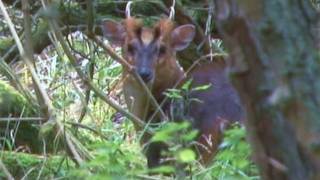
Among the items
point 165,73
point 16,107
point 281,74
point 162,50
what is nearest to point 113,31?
point 162,50

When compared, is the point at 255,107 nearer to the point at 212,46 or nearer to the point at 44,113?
the point at 44,113

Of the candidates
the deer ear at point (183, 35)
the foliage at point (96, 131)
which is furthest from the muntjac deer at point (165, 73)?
the foliage at point (96, 131)

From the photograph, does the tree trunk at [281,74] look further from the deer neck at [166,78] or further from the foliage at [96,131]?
the deer neck at [166,78]

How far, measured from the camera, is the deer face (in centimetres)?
645

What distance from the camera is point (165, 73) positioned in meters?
A: 6.74

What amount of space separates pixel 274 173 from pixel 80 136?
12.7 feet

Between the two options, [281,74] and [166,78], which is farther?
[166,78]

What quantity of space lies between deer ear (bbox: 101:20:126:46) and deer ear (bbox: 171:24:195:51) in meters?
0.37

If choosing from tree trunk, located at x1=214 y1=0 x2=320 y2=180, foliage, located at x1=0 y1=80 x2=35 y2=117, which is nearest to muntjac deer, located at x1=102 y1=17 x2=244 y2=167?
foliage, located at x1=0 y1=80 x2=35 y2=117

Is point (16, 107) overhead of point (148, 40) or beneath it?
beneath

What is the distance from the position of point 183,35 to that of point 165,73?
0.31m

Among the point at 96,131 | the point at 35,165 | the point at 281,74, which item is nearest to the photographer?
the point at 281,74

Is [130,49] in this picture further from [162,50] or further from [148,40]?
[162,50]

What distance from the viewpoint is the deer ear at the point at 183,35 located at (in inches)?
264
